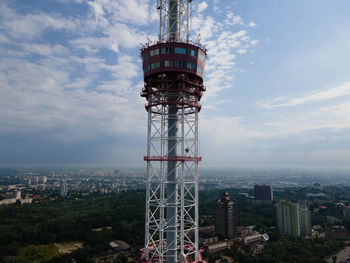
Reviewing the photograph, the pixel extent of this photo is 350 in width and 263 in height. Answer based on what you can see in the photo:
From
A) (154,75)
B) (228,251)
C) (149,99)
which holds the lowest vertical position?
(228,251)

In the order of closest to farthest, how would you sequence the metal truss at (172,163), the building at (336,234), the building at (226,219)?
the metal truss at (172,163), the building at (336,234), the building at (226,219)

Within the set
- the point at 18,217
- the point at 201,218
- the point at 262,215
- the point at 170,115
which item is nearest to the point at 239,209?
the point at 262,215

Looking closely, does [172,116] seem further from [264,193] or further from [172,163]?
[264,193]

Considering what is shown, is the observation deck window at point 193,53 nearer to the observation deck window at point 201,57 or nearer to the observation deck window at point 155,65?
the observation deck window at point 201,57

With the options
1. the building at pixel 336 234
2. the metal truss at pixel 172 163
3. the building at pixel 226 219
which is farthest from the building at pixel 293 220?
the metal truss at pixel 172 163

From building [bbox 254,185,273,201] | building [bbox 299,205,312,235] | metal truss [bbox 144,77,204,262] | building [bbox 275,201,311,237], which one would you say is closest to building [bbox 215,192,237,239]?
building [bbox 275,201,311,237]

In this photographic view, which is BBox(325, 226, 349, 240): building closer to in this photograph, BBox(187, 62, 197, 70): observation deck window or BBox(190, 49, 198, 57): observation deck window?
BBox(187, 62, 197, 70): observation deck window

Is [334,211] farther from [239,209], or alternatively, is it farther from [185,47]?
[185,47]
